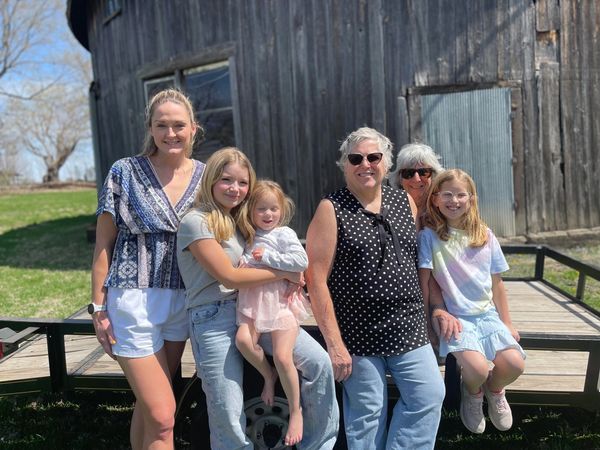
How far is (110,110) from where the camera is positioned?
451 inches

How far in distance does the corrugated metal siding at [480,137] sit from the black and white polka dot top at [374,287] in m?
5.91

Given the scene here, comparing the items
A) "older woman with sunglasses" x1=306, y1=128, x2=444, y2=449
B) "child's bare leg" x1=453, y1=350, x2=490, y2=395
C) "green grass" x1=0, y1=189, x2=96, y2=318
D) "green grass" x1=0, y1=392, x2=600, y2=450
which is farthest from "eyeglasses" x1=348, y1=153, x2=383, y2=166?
"green grass" x1=0, y1=189, x2=96, y2=318

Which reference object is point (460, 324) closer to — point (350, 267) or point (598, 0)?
point (350, 267)

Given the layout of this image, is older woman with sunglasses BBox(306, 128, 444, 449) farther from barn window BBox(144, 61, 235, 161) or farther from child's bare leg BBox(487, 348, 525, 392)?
barn window BBox(144, 61, 235, 161)

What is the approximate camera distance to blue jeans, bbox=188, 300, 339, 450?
2527 millimetres

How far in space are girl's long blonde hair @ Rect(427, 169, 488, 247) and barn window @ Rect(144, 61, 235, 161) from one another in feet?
21.8

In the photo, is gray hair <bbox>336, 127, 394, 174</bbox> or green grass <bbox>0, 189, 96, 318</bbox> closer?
gray hair <bbox>336, 127, 394, 174</bbox>

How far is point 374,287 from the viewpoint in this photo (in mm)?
2752

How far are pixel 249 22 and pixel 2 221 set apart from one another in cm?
1326

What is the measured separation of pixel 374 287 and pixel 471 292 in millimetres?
561

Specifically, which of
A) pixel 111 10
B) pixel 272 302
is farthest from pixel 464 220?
pixel 111 10

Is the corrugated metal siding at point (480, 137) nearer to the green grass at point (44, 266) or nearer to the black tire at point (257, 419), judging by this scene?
the green grass at point (44, 266)

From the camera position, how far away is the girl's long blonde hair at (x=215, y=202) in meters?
2.61

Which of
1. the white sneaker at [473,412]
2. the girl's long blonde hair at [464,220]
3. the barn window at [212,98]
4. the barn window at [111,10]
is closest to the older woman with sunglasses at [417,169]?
the girl's long blonde hair at [464,220]
